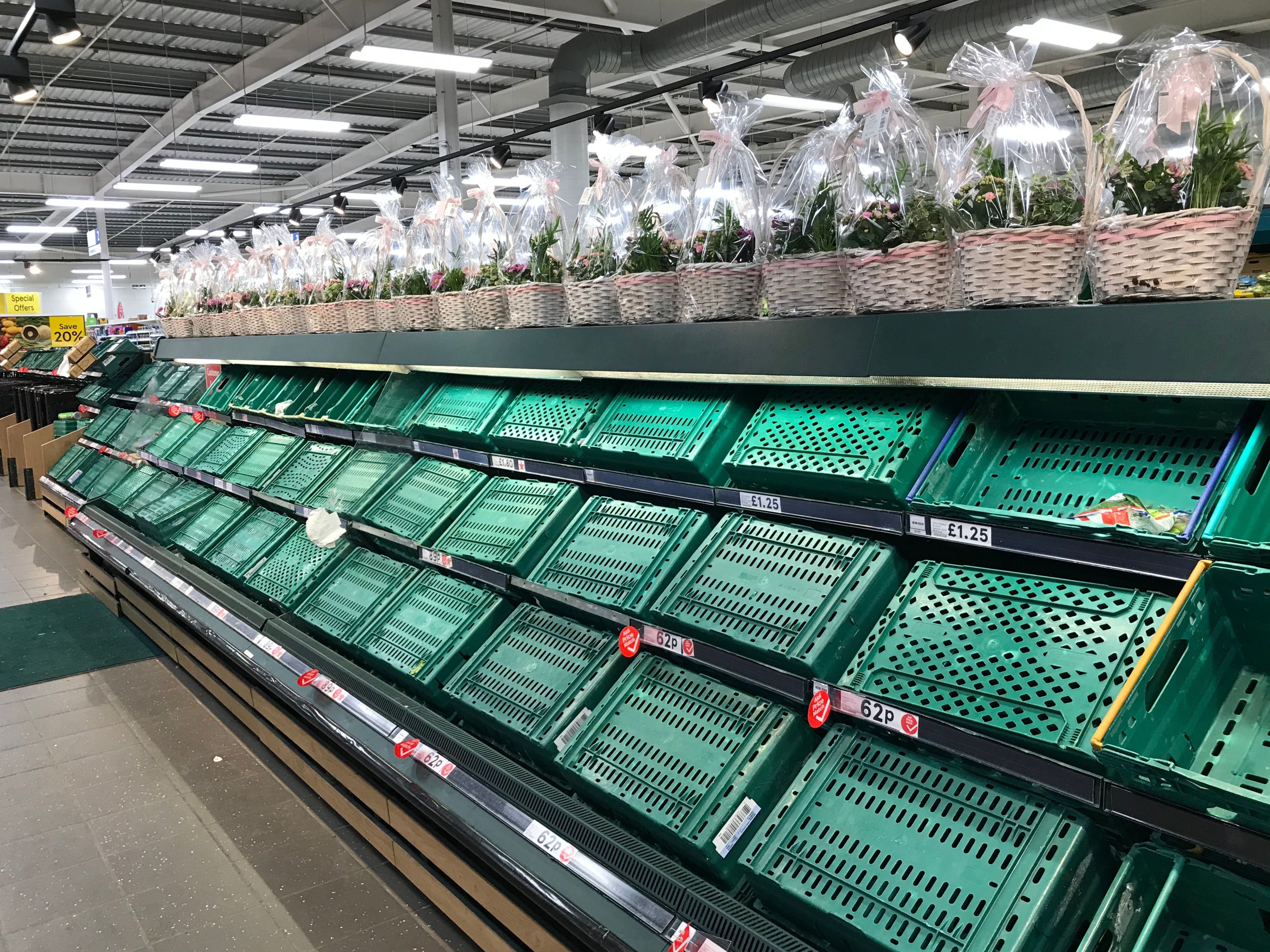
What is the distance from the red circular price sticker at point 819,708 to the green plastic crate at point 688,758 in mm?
199

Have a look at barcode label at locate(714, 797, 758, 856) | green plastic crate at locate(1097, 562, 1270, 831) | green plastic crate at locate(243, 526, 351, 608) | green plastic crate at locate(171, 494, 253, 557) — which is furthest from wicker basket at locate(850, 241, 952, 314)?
green plastic crate at locate(171, 494, 253, 557)

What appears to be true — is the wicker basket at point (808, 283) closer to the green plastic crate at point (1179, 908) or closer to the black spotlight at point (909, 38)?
the green plastic crate at point (1179, 908)

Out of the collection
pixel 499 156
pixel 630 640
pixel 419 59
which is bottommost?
pixel 630 640

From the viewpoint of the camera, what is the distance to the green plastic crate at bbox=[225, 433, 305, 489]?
16.2ft

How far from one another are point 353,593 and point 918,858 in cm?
270

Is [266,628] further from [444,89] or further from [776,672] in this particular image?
[444,89]

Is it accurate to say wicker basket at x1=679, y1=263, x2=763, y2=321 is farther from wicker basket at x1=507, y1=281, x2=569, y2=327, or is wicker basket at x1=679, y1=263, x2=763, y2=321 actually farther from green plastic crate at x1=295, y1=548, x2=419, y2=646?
green plastic crate at x1=295, y1=548, x2=419, y2=646

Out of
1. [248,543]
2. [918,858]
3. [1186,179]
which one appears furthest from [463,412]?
[1186,179]

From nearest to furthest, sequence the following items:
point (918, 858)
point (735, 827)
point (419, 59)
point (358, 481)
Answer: point (918, 858) → point (735, 827) → point (358, 481) → point (419, 59)

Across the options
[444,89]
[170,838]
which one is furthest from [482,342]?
[444,89]

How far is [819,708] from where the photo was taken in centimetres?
190

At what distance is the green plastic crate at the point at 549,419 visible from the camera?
304 centimetres

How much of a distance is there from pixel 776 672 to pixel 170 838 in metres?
2.56

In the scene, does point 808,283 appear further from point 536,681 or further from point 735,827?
point 536,681
